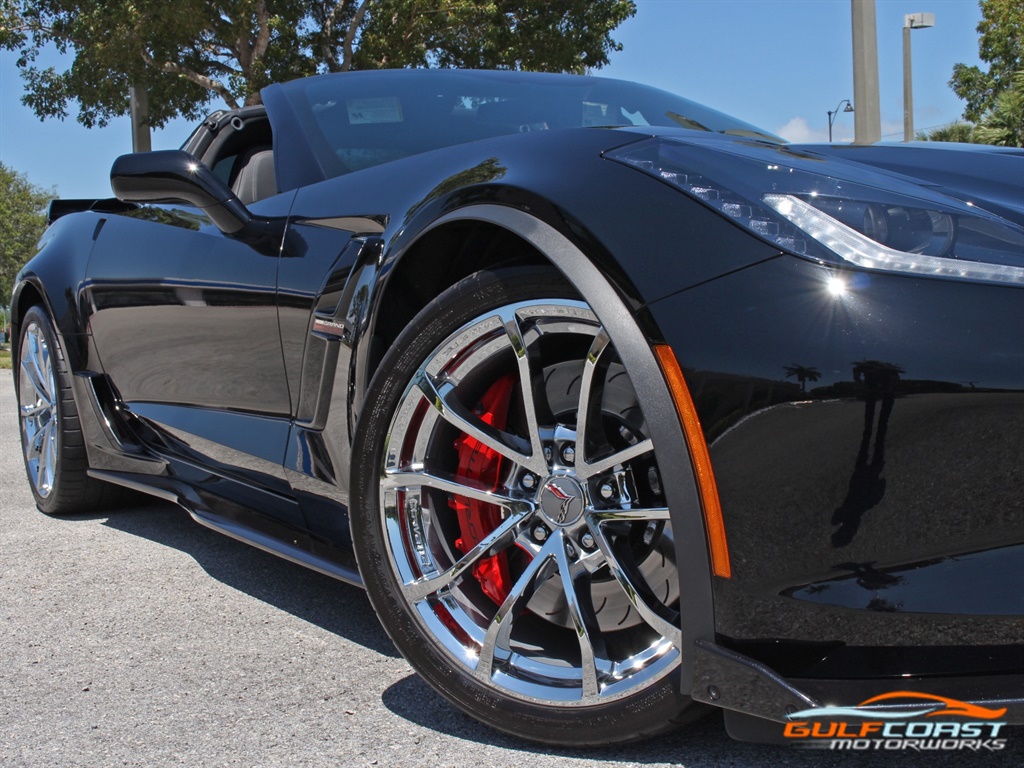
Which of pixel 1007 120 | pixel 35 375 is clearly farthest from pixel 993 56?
pixel 35 375

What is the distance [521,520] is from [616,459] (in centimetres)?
25

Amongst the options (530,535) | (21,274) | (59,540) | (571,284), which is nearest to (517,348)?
(571,284)

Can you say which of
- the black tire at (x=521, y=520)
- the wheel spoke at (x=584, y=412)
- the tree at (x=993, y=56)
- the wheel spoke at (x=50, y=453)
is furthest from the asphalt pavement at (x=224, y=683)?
the tree at (x=993, y=56)

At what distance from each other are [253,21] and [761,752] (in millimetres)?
18011

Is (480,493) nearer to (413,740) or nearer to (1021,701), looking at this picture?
(413,740)

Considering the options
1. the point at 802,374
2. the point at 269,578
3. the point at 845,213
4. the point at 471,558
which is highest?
the point at 845,213

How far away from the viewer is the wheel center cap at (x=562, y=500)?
70.2 inches

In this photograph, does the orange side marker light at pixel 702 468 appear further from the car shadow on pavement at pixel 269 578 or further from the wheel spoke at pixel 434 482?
the car shadow on pavement at pixel 269 578

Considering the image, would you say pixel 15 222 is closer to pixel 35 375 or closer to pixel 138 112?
pixel 138 112

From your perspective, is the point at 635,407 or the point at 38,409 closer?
the point at 635,407

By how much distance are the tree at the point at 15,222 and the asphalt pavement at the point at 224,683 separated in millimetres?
46923

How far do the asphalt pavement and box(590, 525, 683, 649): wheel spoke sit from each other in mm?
228

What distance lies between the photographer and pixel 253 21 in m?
18.0

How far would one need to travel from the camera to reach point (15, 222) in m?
49.2
